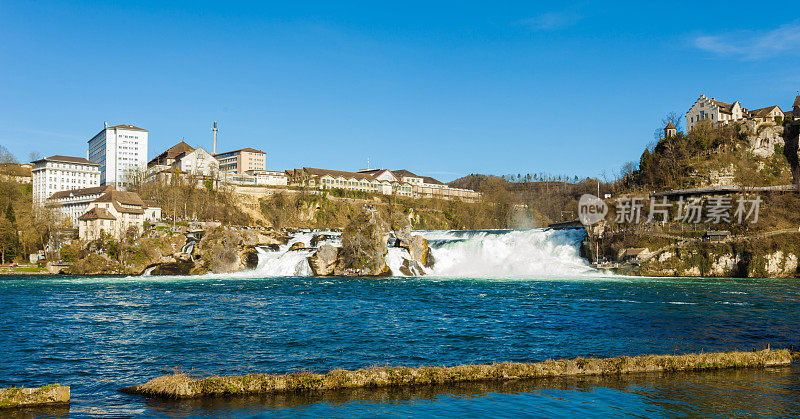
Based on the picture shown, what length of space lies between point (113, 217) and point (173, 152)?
188 ft

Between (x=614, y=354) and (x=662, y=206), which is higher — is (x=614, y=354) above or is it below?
below

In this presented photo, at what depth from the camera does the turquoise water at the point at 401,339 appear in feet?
40.4

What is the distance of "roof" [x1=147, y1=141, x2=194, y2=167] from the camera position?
12650 centimetres

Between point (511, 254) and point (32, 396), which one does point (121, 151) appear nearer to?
point (511, 254)

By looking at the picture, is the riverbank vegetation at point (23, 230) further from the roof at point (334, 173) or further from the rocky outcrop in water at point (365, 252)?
the roof at point (334, 173)

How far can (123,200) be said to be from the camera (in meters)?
78.4

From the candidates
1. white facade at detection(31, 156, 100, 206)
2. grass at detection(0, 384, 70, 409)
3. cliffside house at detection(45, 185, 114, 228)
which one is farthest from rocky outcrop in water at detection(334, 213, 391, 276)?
white facade at detection(31, 156, 100, 206)

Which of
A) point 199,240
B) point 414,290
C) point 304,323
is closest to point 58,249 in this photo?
point 199,240

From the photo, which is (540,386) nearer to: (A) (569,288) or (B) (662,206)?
(A) (569,288)

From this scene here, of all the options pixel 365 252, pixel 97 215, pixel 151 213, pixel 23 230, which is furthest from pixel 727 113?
pixel 23 230

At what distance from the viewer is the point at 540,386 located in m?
14.0

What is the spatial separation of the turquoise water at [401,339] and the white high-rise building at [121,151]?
9039cm

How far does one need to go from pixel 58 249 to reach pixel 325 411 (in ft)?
248

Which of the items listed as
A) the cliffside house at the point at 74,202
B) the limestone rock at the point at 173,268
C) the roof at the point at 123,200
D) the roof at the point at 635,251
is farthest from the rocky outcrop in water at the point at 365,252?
the cliffside house at the point at 74,202
